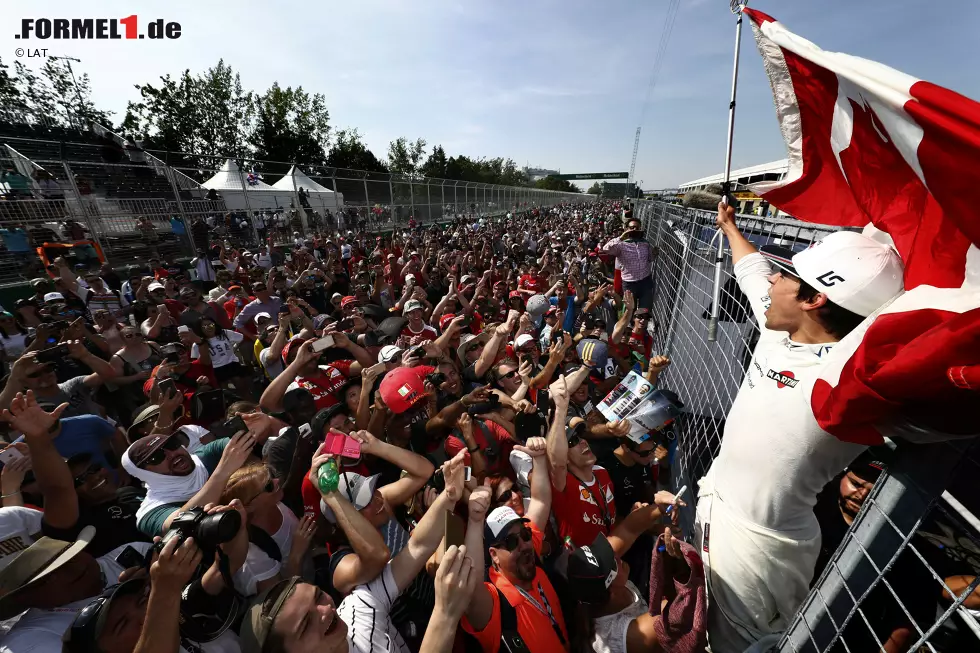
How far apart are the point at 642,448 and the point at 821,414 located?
6.65 feet

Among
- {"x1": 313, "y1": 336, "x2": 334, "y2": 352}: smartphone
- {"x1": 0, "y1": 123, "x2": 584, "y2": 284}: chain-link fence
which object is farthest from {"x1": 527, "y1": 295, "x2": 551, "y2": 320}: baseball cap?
{"x1": 0, "y1": 123, "x2": 584, "y2": 284}: chain-link fence

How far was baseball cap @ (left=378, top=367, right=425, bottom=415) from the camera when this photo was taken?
3357 millimetres

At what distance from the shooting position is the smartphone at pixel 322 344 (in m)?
4.30

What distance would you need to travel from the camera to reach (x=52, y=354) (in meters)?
4.36

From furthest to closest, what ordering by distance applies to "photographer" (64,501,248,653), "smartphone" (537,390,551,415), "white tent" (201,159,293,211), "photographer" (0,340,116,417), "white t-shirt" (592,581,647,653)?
"white tent" (201,159,293,211), "smartphone" (537,390,551,415), "photographer" (0,340,116,417), "white t-shirt" (592,581,647,653), "photographer" (64,501,248,653)

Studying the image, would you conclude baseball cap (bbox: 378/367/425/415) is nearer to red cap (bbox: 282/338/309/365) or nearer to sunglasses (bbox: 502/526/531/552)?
sunglasses (bbox: 502/526/531/552)

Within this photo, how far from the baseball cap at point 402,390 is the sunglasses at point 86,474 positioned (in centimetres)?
202

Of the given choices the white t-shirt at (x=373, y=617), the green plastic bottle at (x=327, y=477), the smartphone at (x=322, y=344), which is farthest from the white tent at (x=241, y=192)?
the white t-shirt at (x=373, y=617)

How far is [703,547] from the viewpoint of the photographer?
193 cm

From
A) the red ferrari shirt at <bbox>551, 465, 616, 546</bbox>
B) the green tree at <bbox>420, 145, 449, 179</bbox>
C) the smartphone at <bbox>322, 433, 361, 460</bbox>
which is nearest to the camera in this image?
the smartphone at <bbox>322, 433, 361, 460</bbox>

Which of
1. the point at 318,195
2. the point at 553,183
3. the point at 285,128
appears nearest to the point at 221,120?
the point at 285,128

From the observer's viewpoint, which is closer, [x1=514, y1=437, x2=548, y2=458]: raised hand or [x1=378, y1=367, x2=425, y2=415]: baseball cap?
[x1=514, y1=437, x2=548, y2=458]: raised hand

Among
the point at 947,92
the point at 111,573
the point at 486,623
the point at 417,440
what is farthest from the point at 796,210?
the point at 111,573

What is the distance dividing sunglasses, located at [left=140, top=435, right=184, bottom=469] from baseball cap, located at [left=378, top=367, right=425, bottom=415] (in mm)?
1423
